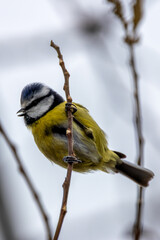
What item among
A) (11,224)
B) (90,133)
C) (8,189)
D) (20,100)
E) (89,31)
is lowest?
(11,224)

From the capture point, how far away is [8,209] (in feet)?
18.3

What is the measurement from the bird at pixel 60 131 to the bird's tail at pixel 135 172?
9.4 inches

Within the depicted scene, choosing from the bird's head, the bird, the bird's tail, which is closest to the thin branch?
the bird

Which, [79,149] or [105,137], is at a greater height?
[105,137]

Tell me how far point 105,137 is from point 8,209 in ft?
7.78

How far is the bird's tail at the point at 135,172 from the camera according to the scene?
14.2 feet

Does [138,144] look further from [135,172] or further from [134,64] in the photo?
[135,172]

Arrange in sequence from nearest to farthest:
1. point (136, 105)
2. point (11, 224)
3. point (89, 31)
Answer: point (136, 105)
point (89, 31)
point (11, 224)

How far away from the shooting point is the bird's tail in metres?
4.34

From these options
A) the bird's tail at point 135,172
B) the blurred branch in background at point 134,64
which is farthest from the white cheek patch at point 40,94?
the blurred branch in background at point 134,64

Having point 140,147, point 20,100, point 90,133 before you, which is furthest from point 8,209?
point 140,147

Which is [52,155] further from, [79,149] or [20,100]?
[20,100]

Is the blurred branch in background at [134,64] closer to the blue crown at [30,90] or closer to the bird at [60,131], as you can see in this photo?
the bird at [60,131]

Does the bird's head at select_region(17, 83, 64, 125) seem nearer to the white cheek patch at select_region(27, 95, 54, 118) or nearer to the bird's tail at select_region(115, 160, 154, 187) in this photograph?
the white cheek patch at select_region(27, 95, 54, 118)
